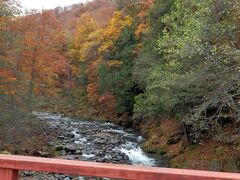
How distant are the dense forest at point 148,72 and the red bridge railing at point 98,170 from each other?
332 inches

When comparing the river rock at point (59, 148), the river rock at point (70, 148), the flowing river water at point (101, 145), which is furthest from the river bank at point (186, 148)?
the river rock at point (59, 148)

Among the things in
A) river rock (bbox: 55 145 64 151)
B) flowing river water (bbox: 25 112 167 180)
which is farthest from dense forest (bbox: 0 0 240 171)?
river rock (bbox: 55 145 64 151)

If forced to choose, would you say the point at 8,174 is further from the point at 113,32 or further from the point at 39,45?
the point at 113,32

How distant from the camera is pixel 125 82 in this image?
2989 cm

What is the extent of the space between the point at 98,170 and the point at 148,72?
19.4 metres

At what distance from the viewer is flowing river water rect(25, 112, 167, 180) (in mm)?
17500

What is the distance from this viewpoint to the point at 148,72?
69.5ft

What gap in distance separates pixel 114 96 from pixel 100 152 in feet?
47.5

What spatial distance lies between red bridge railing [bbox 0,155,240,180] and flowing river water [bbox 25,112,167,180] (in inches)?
594

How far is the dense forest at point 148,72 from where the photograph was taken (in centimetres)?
1134

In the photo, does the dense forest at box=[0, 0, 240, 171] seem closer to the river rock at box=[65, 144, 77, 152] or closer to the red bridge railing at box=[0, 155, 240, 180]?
the river rock at box=[65, 144, 77, 152]

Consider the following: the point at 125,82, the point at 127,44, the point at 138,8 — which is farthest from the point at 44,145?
the point at 138,8

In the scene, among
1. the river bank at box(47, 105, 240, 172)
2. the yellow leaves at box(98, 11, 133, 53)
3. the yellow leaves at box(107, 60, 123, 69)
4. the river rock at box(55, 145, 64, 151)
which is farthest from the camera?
the yellow leaves at box(98, 11, 133, 53)

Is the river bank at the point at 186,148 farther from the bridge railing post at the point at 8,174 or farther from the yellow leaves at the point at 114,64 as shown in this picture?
the bridge railing post at the point at 8,174
